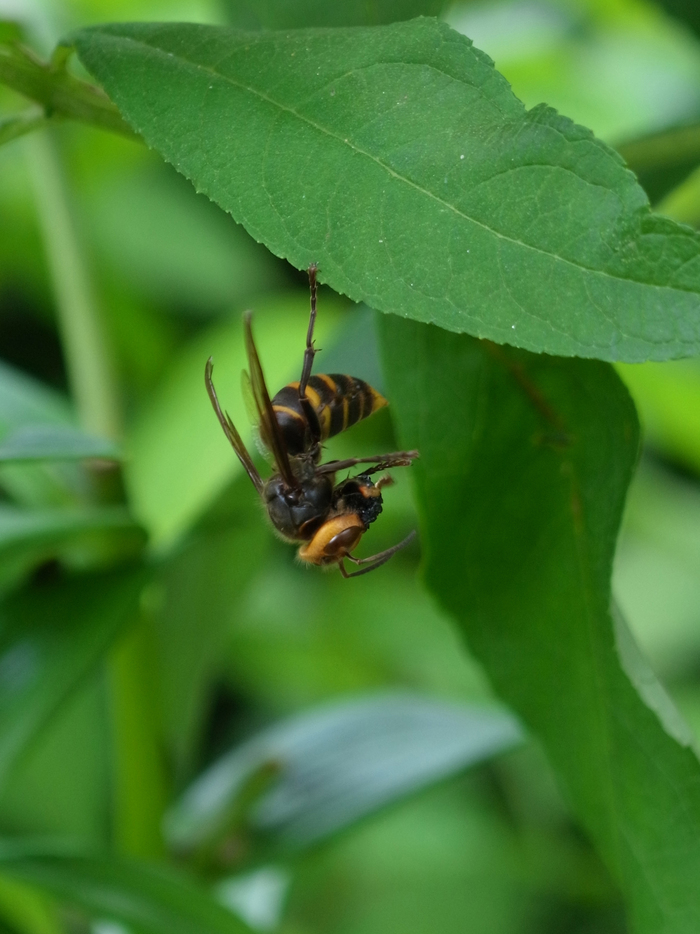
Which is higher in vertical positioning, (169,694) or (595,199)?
(595,199)

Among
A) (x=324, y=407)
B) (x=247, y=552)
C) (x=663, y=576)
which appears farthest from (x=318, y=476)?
(x=663, y=576)

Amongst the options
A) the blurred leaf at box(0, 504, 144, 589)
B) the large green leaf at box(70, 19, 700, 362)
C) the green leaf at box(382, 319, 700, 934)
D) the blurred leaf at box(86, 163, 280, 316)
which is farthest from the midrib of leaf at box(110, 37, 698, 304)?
the blurred leaf at box(86, 163, 280, 316)

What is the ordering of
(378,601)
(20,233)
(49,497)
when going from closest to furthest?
(49,497) → (20,233) → (378,601)

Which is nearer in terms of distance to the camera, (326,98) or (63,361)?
(326,98)

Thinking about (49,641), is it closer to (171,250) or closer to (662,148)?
(662,148)

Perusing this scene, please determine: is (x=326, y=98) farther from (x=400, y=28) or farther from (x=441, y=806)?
(x=441, y=806)

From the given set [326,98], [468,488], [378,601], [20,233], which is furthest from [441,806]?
[326,98]
